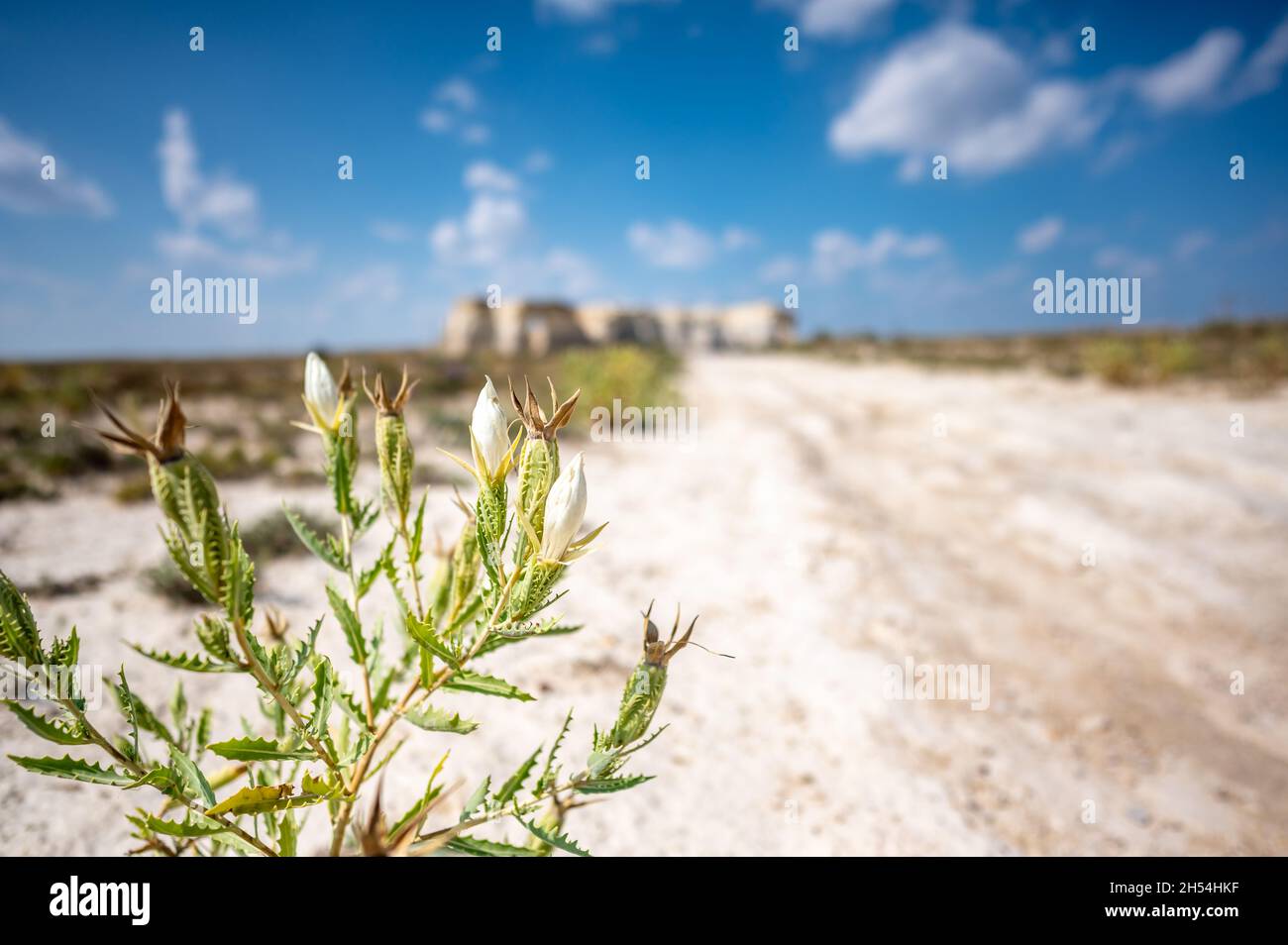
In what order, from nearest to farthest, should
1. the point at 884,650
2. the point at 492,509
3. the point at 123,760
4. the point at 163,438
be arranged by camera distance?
the point at 163,438 → the point at 492,509 → the point at 123,760 → the point at 884,650

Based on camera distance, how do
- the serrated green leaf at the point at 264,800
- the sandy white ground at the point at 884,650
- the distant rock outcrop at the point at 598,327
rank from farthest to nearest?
1. the distant rock outcrop at the point at 598,327
2. the sandy white ground at the point at 884,650
3. the serrated green leaf at the point at 264,800

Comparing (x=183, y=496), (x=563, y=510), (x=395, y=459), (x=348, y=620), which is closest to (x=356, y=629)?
(x=348, y=620)

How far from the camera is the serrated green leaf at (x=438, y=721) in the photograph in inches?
37.1

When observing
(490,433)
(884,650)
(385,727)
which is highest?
(490,433)

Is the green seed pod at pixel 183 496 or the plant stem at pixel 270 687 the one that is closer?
the green seed pod at pixel 183 496

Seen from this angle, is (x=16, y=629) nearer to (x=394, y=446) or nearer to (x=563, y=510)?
(x=394, y=446)

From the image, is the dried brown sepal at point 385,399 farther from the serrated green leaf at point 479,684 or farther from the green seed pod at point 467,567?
the serrated green leaf at point 479,684

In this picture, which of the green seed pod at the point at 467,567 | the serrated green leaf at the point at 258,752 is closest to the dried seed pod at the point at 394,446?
the green seed pod at the point at 467,567

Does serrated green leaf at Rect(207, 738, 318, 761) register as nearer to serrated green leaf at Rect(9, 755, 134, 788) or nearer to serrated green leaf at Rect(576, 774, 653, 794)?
serrated green leaf at Rect(9, 755, 134, 788)

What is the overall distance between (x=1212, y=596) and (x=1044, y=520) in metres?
1.45

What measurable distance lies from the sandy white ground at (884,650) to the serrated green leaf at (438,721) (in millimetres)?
152

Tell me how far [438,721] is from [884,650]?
3018 millimetres

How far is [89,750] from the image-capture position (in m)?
2.47

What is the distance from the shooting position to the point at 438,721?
3.20ft
